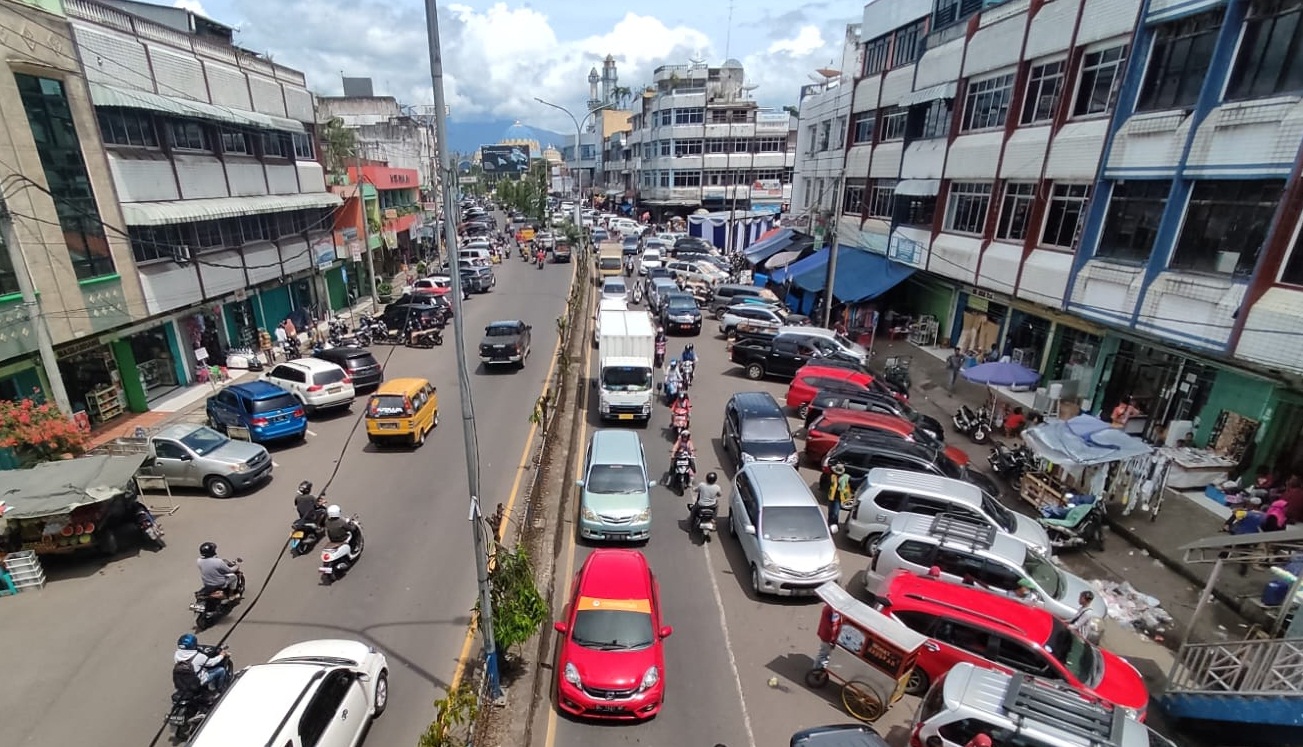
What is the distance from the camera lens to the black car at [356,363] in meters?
20.9

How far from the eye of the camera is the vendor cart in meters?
8.37

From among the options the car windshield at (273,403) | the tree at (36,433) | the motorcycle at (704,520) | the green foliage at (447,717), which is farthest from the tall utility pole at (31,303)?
the motorcycle at (704,520)

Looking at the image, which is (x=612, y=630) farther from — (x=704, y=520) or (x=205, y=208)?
(x=205, y=208)

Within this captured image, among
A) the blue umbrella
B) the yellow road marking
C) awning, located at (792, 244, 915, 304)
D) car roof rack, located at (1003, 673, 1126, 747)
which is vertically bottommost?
the yellow road marking

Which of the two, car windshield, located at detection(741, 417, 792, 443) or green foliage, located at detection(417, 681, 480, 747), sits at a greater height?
green foliage, located at detection(417, 681, 480, 747)

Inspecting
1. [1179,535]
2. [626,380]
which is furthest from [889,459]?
[626,380]

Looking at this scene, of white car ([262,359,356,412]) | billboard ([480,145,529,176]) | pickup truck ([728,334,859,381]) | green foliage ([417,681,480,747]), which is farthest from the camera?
billboard ([480,145,529,176])

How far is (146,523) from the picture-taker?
468 inches

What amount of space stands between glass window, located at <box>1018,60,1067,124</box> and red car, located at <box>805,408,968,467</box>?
11.6 meters

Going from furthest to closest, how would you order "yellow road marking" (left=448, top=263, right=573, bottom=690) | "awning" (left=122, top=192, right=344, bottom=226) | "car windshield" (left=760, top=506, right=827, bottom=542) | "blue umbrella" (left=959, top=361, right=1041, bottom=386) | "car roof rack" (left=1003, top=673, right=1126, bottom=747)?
"blue umbrella" (left=959, top=361, right=1041, bottom=386) → "awning" (left=122, top=192, right=344, bottom=226) → "car windshield" (left=760, top=506, right=827, bottom=542) → "yellow road marking" (left=448, top=263, right=573, bottom=690) → "car roof rack" (left=1003, top=673, right=1126, bottom=747)

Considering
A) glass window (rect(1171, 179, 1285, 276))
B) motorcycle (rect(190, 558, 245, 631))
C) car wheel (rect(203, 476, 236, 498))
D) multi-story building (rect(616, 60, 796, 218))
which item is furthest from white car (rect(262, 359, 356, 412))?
multi-story building (rect(616, 60, 796, 218))

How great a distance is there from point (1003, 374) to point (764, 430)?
8258mm

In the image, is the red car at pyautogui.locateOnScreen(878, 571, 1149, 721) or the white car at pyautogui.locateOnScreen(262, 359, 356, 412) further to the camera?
the white car at pyautogui.locateOnScreen(262, 359, 356, 412)

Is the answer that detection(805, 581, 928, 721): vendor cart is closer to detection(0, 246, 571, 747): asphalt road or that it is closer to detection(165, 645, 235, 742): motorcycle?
detection(0, 246, 571, 747): asphalt road
